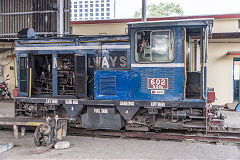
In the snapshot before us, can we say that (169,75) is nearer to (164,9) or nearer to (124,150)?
(124,150)

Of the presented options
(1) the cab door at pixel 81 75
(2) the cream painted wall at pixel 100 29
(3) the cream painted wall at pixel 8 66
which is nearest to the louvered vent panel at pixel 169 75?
(1) the cab door at pixel 81 75

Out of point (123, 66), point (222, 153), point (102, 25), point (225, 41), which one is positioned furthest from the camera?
point (102, 25)

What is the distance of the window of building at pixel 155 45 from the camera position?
6.92 metres

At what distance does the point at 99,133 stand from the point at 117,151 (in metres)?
1.56

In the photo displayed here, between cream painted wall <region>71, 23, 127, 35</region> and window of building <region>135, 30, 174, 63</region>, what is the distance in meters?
7.37

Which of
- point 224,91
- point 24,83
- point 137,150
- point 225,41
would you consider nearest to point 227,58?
point 225,41

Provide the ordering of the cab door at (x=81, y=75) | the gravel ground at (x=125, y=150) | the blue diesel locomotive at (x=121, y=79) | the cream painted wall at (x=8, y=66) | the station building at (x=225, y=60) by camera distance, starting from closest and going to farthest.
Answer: the gravel ground at (x=125, y=150)
the blue diesel locomotive at (x=121, y=79)
the cab door at (x=81, y=75)
the station building at (x=225, y=60)
the cream painted wall at (x=8, y=66)

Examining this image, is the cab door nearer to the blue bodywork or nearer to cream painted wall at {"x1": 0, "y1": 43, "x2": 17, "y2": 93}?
the blue bodywork

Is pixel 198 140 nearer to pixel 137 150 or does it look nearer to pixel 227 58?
pixel 137 150

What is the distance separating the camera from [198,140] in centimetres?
710

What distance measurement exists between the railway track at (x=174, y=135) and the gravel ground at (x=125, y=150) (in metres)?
0.26

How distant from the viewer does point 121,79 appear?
7.36 metres

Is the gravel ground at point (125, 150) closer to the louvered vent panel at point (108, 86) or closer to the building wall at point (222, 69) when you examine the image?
the louvered vent panel at point (108, 86)

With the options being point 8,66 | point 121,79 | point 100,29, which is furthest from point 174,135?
point 8,66
